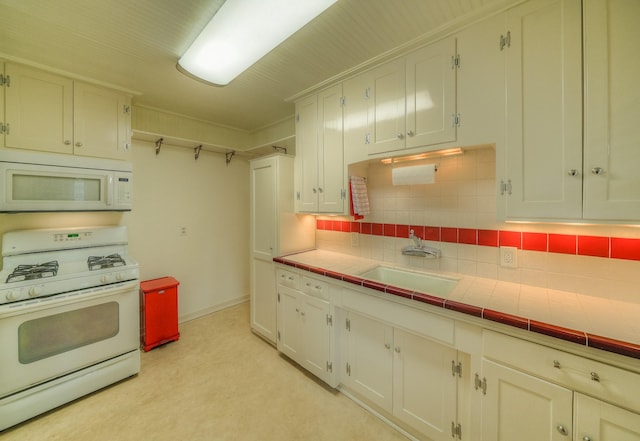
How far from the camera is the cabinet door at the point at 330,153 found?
2113 millimetres

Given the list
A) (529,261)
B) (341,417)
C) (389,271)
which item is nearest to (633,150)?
(529,261)

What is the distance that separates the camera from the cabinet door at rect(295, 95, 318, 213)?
2.32m

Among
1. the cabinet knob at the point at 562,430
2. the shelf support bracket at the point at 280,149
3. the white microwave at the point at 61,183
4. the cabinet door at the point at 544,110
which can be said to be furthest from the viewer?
the shelf support bracket at the point at 280,149

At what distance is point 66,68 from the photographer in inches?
76.6

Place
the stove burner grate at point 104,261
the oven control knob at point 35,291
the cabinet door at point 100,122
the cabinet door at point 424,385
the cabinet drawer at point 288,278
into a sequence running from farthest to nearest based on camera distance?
→ the cabinet drawer at point 288,278 → the cabinet door at point 100,122 → the stove burner grate at point 104,261 → the oven control knob at point 35,291 → the cabinet door at point 424,385

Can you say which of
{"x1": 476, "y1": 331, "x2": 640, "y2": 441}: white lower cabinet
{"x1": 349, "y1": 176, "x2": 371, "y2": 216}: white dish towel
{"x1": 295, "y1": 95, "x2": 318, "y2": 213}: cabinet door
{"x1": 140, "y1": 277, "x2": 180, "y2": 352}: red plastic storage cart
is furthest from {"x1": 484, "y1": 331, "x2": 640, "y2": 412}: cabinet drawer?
{"x1": 140, "y1": 277, "x2": 180, "y2": 352}: red plastic storage cart

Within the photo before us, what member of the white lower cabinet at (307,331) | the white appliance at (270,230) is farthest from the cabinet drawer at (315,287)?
the white appliance at (270,230)

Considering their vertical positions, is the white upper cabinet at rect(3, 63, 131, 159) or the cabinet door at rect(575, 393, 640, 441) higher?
the white upper cabinet at rect(3, 63, 131, 159)

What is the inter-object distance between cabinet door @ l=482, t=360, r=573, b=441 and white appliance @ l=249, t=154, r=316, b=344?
5.90 feet

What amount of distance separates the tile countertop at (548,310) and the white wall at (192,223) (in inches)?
91.1

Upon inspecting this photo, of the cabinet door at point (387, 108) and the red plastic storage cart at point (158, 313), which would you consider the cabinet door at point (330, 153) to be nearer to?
the cabinet door at point (387, 108)

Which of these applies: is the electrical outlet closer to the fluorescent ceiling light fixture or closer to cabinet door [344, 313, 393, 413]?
cabinet door [344, 313, 393, 413]

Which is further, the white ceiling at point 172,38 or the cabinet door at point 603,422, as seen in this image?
the white ceiling at point 172,38

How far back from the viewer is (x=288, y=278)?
2.25 metres
